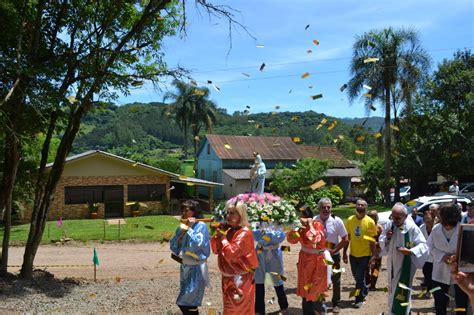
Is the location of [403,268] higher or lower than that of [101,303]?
higher

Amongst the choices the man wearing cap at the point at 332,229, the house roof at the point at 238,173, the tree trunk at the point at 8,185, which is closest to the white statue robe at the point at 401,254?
the man wearing cap at the point at 332,229

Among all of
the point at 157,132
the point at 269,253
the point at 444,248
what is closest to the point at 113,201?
the point at 269,253

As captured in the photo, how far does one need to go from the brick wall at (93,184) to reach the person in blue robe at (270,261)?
23.5 meters

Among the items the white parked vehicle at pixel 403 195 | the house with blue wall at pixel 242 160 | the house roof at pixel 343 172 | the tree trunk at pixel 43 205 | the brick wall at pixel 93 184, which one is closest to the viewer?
the tree trunk at pixel 43 205

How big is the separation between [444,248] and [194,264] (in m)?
3.34

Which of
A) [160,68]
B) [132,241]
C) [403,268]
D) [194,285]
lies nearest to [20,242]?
[132,241]

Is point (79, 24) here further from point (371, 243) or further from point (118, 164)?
point (118, 164)

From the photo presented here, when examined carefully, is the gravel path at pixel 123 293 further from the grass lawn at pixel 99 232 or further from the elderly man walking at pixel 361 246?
the grass lawn at pixel 99 232

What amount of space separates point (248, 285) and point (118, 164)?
85.3ft

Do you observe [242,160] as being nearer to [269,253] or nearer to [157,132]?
[269,253]

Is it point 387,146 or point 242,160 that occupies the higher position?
point 387,146

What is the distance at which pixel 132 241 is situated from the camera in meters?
19.5

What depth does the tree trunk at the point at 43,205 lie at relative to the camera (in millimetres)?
9883

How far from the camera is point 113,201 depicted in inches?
1201
